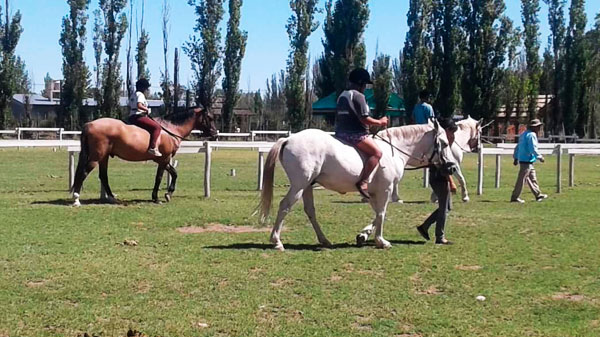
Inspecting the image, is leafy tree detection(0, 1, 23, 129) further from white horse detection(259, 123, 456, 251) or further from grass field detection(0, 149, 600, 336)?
white horse detection(259, 123, 456, 251)

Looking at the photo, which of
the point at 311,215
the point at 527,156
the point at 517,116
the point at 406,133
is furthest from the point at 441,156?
the point at 517,116

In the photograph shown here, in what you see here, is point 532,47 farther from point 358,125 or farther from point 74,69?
point 358,125

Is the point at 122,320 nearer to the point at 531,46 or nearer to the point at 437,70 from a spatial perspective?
the point at 437,70

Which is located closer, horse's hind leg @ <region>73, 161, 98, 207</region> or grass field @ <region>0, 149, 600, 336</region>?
grass field @ <region>0, 149, 600, 336</region>

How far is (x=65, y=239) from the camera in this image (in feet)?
34.6

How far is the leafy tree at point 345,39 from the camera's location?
2291 inches

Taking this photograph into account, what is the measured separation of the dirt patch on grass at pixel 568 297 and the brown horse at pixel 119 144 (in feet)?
31.4

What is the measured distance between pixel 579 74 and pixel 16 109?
184ft

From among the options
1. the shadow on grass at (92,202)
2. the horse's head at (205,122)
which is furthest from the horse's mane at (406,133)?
the horse's head at (205,122)

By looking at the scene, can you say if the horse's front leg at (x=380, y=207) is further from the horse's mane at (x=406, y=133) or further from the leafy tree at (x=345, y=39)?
the leafy tree at (x=345, y=39)

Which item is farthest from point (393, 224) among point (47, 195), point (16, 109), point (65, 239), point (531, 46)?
point (16, 109)

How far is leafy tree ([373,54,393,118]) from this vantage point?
5747 centimetres

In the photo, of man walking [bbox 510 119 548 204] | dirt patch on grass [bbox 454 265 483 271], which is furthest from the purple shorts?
man walking [bbox 510 119 548 204]

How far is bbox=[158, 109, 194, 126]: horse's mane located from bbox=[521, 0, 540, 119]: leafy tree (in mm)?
50643
